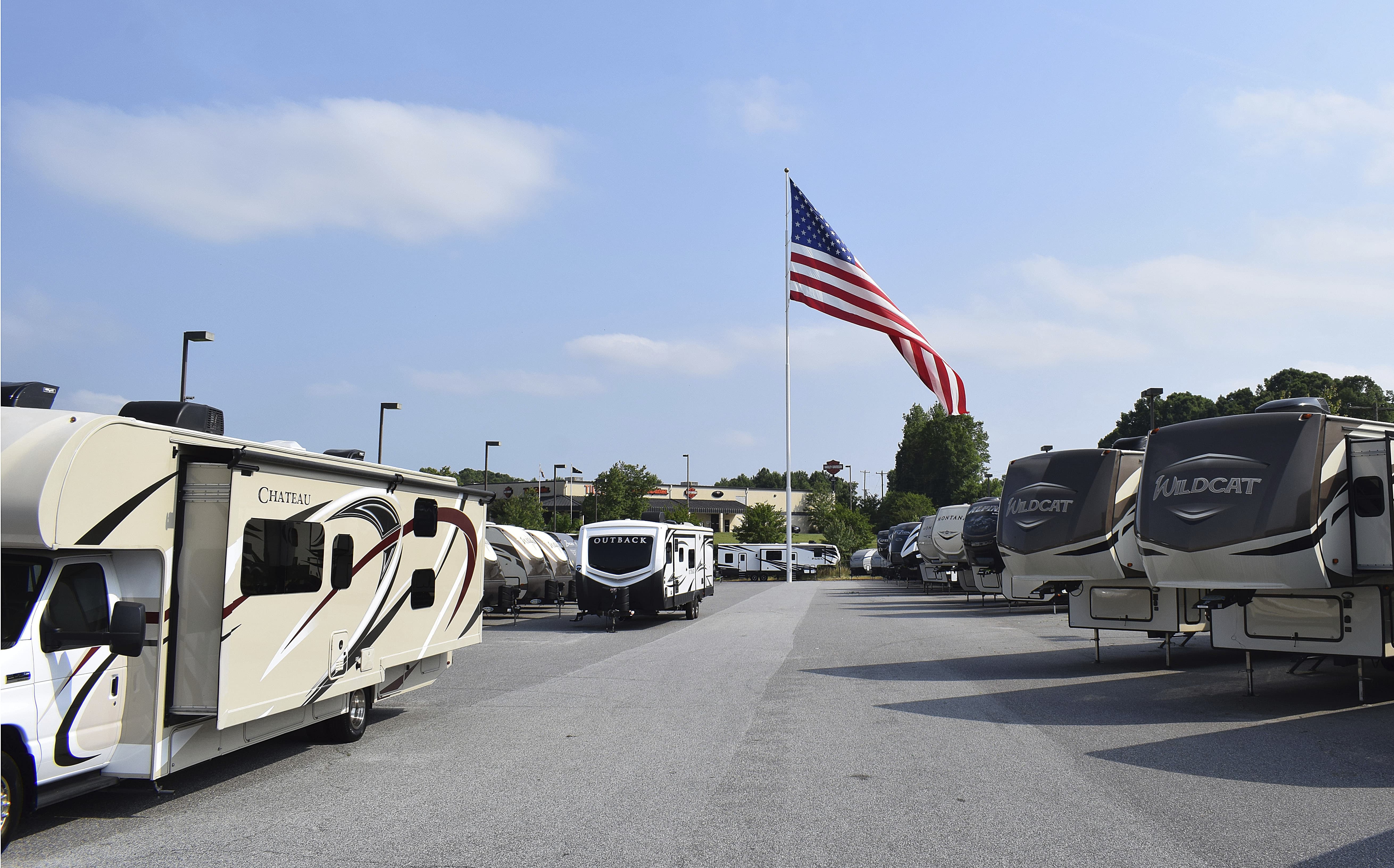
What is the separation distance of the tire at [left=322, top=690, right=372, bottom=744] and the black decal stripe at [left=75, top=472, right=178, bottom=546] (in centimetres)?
315

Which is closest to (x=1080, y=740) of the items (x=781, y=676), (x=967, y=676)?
(x=967, y=676)

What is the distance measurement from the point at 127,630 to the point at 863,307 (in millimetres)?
26072

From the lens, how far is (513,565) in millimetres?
26250

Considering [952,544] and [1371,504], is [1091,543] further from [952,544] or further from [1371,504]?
[952,544]

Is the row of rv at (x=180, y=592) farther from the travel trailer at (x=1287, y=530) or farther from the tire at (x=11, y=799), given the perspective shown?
the travel trailer at (x=1287, y=530)

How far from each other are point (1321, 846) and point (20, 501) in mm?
7904

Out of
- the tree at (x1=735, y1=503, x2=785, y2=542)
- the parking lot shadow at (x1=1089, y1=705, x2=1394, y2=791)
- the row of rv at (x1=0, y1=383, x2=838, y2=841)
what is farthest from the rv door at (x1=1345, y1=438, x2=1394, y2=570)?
the tree at (x1=735, y1=503, x2=785, y2=542)

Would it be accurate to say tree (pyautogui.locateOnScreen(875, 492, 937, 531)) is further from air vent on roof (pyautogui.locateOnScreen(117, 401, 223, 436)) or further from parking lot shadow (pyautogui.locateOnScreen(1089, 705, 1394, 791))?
air vent on roof (pyautogui.locateOnScreen(117, 401, 223, 436))

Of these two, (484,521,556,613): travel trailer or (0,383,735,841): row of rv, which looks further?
(484,521,556,613): travel trailer

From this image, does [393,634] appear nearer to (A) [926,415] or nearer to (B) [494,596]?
(B) [494,596]

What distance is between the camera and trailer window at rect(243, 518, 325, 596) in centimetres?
757

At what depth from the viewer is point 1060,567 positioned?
1452 cm

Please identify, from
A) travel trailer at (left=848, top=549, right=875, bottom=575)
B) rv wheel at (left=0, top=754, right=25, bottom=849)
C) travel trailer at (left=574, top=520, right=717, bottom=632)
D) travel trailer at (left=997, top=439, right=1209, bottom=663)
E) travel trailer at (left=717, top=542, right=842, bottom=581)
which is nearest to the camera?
rv wheel at (left=0, top=754, right=25, bottom=849)

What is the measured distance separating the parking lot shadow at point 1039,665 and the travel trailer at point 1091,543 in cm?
56
